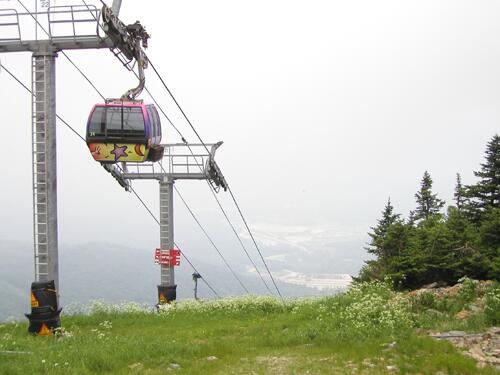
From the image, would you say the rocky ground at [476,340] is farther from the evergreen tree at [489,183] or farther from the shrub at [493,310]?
the evergreen tree at [489,183]

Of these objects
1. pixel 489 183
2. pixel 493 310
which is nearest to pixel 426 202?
pixel 489 183

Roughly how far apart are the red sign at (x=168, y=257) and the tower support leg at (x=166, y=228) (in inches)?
9.8

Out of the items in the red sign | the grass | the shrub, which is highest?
the red sign

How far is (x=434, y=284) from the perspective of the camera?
1862 cm

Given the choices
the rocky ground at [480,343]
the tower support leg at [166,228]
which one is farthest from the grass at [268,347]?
the tower support leg at [166,228]

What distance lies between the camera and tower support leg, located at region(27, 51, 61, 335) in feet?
45.6

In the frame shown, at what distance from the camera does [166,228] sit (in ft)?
90.3

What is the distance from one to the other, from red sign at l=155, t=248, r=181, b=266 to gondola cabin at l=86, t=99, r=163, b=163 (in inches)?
434

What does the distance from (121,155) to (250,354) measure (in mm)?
8816

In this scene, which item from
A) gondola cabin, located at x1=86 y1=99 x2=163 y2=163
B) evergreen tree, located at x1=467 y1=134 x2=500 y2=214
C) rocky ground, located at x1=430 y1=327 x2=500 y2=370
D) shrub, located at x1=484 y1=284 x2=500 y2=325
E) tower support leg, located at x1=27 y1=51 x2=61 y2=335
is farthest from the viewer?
evergreen tree, located at x1=467 y1=134 x2=500 y2=214

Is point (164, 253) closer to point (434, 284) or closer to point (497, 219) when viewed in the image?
point (434, 284)

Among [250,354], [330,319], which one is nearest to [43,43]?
[250,354]

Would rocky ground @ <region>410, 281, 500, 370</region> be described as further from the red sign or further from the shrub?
the red sign

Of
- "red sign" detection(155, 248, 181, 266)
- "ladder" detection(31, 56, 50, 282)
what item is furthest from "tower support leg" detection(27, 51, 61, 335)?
"red sign" detection(155, 248, 181, 266)
